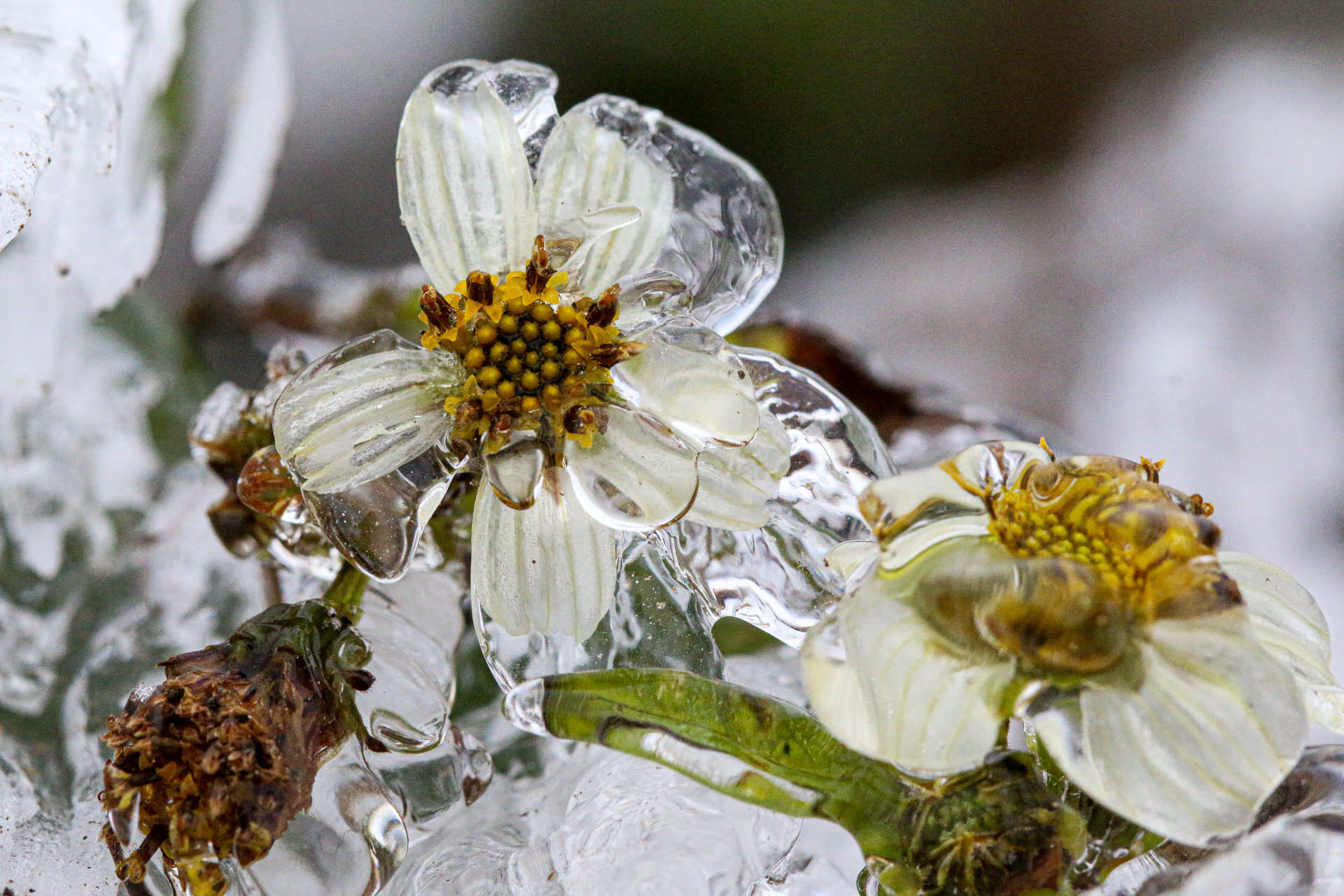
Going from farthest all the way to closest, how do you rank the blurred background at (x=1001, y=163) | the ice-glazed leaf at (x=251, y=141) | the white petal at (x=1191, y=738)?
the blurred background at (x=1001, y=163)
the ice-glazed leaf at (x=251, y=141)
the white petal at (x=1191, y=738)

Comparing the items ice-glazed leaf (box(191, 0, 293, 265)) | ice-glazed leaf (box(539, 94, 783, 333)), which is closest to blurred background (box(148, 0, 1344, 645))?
ice-glazed leaf (box(191, 0, 293, 265))

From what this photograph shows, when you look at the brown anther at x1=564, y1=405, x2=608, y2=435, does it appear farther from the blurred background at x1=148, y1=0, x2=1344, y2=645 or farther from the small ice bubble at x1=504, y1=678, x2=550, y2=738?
the blurred background at x1=148, y1=0, x2=1344, y2=645

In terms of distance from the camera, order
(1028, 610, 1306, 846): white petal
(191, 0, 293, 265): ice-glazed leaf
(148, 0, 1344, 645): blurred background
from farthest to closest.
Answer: (148, 0, 1344, 645): blurred background, (191, 0, 293, 265): ice-glazed leaf, (1028, 610, 1306, 846): white petal

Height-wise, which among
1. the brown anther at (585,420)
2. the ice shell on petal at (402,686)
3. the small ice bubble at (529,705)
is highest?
the brown anther at (585,420)

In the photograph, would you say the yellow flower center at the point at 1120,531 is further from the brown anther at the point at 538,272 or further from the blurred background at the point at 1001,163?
the blurred background at the point at 1001,163

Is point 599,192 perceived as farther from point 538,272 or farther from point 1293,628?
point 1293,628

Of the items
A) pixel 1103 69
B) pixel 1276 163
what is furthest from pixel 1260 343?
pixel 1103 69

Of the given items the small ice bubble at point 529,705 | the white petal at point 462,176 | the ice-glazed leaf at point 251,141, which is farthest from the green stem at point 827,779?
the ice-glazed leaf at point 251,141
